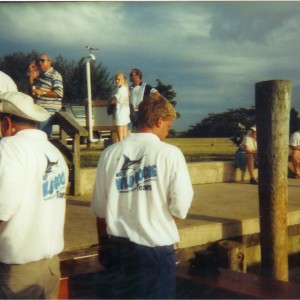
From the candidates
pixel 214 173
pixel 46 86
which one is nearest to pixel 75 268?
pixel 46 86

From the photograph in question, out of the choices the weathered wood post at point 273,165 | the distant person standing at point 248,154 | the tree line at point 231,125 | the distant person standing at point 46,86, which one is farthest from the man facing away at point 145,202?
the distant person standing at point 248,154

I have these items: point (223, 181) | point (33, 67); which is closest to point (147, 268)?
point (33, 67)

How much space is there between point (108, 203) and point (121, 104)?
179 inches

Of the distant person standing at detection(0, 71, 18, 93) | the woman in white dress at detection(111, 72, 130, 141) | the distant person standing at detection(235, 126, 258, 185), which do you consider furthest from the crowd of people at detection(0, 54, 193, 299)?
the distant person standing at detection(235, 126, 258, 185)

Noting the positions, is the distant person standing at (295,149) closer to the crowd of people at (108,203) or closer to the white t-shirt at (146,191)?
the crowd of people at (108,203)

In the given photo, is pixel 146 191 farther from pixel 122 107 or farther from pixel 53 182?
pixel 122 107

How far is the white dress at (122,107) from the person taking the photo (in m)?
7.18

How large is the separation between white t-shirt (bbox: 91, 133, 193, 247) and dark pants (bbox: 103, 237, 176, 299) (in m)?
0.05

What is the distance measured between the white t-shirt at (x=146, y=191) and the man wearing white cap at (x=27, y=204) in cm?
33

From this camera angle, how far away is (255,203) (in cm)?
664

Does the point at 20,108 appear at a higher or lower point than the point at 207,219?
higher

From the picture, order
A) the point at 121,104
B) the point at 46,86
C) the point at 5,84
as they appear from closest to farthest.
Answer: the point at 5,84 → the point at 46,86 → the point at 121,104

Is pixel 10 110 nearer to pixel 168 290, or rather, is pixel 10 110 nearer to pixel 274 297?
pixel 168 290

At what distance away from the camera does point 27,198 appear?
2314 mm
